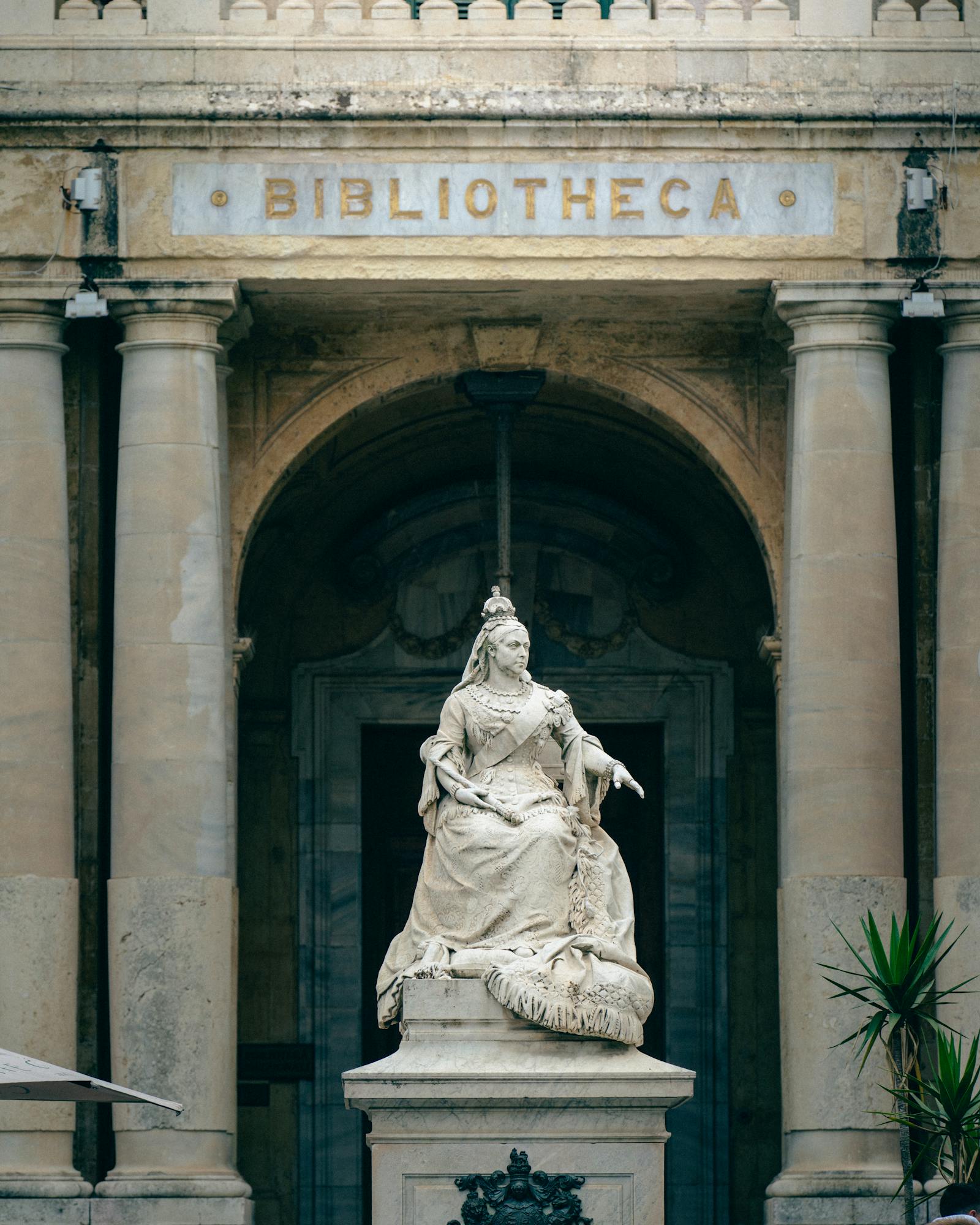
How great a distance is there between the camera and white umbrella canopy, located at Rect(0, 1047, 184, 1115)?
60.0 ft

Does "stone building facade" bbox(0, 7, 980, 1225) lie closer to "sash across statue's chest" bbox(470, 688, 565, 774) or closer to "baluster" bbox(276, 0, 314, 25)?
"baluster" bbox(276, 0, 314, 25)

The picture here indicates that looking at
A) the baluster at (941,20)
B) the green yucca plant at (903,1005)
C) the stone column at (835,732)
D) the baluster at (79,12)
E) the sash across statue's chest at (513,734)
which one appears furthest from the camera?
the baluster at (79,12)

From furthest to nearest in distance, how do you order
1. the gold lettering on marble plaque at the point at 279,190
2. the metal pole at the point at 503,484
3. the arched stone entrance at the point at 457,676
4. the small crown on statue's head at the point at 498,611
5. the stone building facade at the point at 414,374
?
the arched stone entrance at the point at 457,676 → the metal pole at the point at 503,484 → the gold lettering on marble plaque at the point at 279,190 → the stone building facade at the point at 414,374 → the small crown on statue's head at the point at 498,611

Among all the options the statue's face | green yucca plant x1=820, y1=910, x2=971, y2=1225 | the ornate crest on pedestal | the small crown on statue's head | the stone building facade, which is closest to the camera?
the ornate crest on pedestal

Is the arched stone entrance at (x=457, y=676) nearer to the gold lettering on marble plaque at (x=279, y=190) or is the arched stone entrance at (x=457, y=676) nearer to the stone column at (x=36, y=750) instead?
the gold lettering on marble plaque at (x=279, y=190)

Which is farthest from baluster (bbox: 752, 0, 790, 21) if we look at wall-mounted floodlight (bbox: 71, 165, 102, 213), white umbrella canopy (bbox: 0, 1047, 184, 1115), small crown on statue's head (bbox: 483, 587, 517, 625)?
white umbrella canopy (bbox: 0, 1047, 184, 1115)

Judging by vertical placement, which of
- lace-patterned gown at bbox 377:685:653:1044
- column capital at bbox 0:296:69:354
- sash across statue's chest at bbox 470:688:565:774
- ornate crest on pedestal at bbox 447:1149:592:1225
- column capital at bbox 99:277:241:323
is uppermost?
column capital at bbox 99:277:241:323

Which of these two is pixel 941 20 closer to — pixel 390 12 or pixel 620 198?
pixel 620 198

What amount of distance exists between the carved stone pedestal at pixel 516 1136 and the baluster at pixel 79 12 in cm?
901

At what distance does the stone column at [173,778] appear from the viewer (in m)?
23.8

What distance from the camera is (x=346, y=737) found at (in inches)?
1150

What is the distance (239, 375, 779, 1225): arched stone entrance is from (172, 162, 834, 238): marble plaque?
3354 millimetres

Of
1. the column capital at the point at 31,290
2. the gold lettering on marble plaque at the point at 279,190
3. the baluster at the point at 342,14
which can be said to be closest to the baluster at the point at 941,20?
the baluster at the point at 342,14

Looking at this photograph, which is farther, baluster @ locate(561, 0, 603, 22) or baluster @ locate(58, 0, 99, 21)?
baluster @ locate(561, 0, 603, 22)
